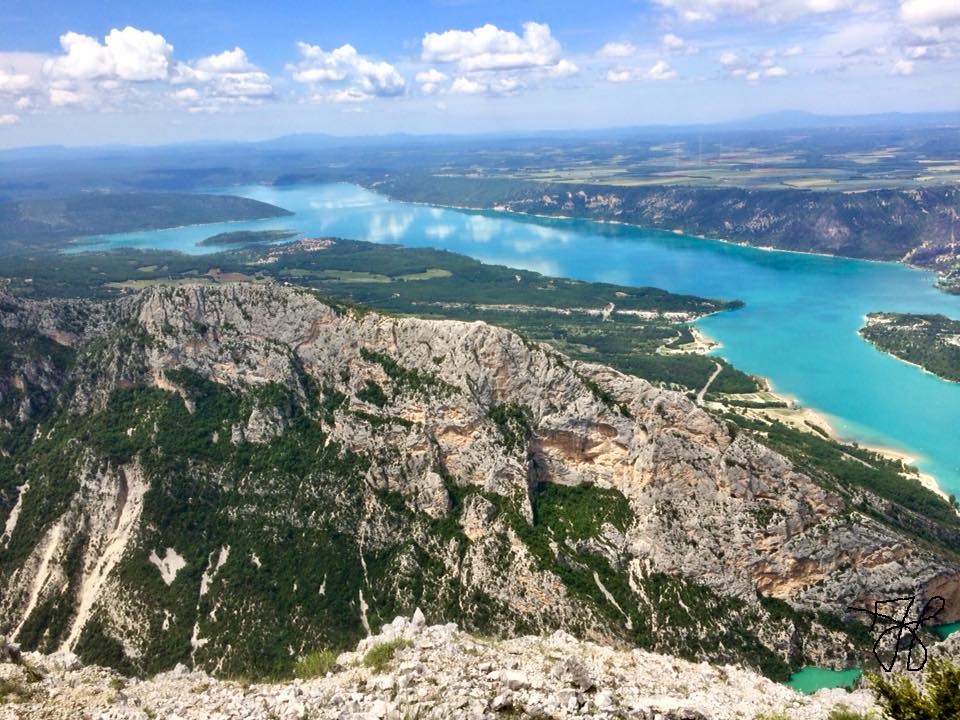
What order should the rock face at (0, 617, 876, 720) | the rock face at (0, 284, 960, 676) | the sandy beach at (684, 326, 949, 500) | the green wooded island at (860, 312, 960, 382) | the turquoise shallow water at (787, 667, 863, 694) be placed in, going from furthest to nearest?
the green wooded island at (860, 312, 960, 382) < the sandy beach at (684, 326, 949, 500) < the rock face at (0, 284, 960, 676) < the turquoise shallow water at (787, 667, 863, 694) < the rock face at (0, 617, 876, 720)

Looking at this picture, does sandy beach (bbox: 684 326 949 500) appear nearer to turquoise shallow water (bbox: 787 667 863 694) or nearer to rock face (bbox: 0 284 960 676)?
rock face (bbox: 0 284 960 676)

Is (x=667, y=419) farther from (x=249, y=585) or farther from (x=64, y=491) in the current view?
(x=64, y=491)

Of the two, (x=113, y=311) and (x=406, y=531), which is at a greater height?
(x=113, y=311)

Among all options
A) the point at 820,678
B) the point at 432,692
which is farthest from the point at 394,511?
the point at 432,692

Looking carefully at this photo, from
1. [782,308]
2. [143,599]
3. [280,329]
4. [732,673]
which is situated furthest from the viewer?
[782,308]

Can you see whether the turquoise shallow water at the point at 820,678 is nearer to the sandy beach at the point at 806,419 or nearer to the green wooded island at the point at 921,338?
the sandy beach at the point at 806,419

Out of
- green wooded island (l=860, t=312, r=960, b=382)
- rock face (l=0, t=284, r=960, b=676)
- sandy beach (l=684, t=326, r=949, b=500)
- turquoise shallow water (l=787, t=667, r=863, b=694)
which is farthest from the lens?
green wooded island (l=860, t=312, r=960, b=382)

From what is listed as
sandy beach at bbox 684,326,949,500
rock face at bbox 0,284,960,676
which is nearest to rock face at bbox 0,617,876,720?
rock face at bbox 0,284,960,676

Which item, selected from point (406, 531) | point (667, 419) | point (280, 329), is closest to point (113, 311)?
point (280, 329)
